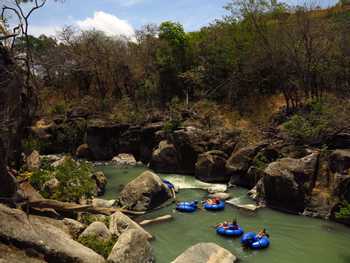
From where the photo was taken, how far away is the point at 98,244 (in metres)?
12.2

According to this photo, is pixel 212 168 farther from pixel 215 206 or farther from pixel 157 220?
pixel 157 220

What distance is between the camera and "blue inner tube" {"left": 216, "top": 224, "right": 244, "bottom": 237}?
616 inches

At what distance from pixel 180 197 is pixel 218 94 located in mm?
19027

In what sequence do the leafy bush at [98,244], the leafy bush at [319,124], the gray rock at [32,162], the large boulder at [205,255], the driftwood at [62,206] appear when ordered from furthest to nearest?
1. the leafy bush at [319,124]
2. the gray rock at [32,162]
3. the driftwood at [62,206]
4. the large boulder at [205,255]
5. the leafy bush at [98,244]

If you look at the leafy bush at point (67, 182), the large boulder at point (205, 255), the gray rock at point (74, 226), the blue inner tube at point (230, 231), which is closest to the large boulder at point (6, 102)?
the gray rock at point (74, 226)

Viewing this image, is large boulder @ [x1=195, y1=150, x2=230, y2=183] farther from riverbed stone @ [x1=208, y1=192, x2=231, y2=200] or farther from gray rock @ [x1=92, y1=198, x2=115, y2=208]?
gray rock @ [x1=92, y1=198, x2=115, y2=208]

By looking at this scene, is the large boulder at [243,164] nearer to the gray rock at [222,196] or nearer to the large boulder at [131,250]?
the gray rock at [222,196]

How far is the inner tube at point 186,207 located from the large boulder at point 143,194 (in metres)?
1.23

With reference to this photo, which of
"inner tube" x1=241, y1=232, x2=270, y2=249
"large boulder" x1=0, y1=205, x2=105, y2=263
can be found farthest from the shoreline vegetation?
"inner tube" x1=241, y1=232, x2=270, y2=249

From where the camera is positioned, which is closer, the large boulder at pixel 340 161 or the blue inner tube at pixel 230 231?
the blue inner tube at pixel 230 231

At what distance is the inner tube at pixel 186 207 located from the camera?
1892cm

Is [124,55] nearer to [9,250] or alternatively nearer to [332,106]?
[332,106]

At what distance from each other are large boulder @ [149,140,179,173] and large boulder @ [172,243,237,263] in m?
15.0

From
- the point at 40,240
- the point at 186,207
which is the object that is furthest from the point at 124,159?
the point at 40,240
